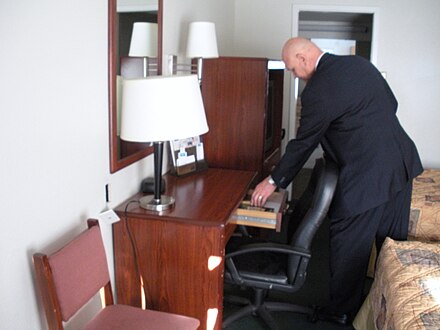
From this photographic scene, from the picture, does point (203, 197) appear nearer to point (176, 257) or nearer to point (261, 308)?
point (176, 257)

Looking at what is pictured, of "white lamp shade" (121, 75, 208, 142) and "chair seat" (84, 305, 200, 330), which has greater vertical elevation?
"white lamp shade" (121, 75, 208, 142)

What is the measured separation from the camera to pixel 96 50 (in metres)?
1.76

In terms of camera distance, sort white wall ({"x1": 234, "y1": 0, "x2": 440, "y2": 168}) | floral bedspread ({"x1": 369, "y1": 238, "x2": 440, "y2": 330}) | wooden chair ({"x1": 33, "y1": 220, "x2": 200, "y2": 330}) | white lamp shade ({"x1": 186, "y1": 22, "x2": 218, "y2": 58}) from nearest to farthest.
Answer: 1. wooden chair ({"x1": 33, "y1": 220, "x2": 200, "y2": 330})
2. floral bedspread ({"x1": 369, "y1": 238, "x2": 440, "y2": 330})
3. white lamp shade ({"x1": 186, "y1": 22, "x2": 218, "y2": 58})
4. white wall ({"x1": 234, "y1": 0, "x2": 440, "y2": 168})

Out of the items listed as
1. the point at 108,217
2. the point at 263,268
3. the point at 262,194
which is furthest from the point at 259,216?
the point at 108,217

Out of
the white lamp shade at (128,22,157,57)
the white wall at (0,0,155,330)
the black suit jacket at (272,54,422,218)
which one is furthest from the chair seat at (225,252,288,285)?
the white lamp shade at (128,22,157,57)

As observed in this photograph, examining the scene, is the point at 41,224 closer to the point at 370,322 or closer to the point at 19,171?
the point at 19,171

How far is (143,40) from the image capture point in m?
2.17

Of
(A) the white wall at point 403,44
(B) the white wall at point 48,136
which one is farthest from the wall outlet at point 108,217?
(A) the white wall at point 403,44

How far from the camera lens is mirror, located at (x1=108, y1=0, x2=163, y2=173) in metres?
1.85

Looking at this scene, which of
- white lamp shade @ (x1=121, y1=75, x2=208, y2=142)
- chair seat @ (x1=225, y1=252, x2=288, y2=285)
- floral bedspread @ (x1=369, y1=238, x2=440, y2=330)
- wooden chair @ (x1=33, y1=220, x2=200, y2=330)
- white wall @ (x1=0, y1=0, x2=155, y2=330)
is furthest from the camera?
chair seat @ (x1=225, y1=252, x2=288, y2=285)

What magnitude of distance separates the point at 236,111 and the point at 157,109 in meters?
1.22

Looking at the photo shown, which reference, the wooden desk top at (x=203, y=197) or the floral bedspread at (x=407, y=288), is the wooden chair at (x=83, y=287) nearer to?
the wooden desk top at (x=203, y=197)

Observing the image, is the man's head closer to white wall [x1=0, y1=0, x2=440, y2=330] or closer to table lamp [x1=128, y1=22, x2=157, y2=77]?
table lamp [x1=128, y1=22, x2=157, y2=77]

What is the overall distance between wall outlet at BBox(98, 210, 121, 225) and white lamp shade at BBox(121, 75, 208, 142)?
36 cm
